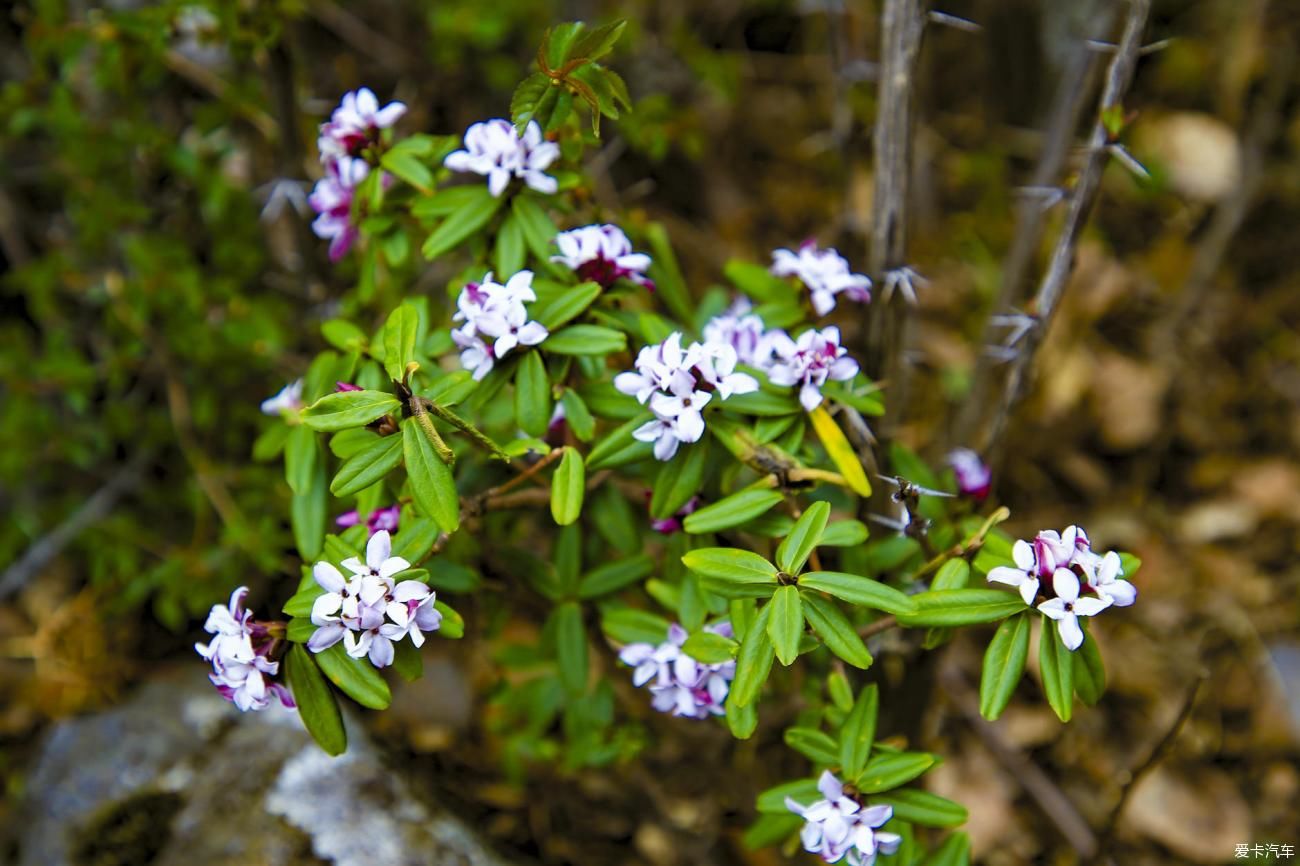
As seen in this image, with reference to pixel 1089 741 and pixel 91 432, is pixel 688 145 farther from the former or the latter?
pixel 1089 741

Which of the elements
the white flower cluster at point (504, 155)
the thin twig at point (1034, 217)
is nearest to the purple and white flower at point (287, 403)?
the white flower cluster at point (504, 155)

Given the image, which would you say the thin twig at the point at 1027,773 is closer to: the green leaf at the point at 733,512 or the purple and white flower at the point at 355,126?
the green leaf at the point at 733,512

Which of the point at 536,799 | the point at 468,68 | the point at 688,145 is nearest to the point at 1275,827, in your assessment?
the point at 536,799

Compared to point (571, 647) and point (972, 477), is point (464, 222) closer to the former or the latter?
point (571, 647)

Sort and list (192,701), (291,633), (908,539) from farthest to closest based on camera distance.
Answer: (192,701), (908,539), (291,633)

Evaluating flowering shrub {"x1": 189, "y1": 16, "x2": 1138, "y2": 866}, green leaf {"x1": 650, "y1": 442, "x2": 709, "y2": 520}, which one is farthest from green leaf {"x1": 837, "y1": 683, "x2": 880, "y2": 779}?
green leaf {"x1": 650, "y1": 442, "x2": 709, "y2": 520}

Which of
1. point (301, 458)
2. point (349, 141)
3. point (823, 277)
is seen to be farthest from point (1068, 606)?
point (349, 141)
